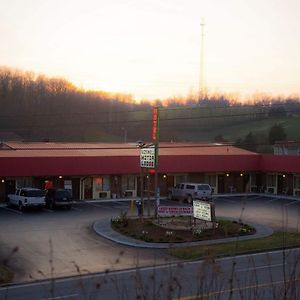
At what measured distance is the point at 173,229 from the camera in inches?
1065

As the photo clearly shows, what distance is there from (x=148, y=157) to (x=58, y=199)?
8.85 meters

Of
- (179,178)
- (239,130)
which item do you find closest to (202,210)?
(179,178)

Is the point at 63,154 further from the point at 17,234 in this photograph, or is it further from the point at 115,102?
the point at 115,102

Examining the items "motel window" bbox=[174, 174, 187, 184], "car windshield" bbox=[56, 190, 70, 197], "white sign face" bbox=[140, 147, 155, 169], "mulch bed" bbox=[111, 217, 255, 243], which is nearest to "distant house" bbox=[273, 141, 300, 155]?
"motel window" bbox=[174, 174, 187, 184]

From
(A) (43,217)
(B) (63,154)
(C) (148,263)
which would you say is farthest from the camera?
(B) (63,154)

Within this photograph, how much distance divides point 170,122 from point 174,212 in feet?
259

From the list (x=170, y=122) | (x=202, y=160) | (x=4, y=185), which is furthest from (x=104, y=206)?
(x=170, y=122)

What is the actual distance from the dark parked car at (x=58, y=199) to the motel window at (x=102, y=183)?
22.7ft

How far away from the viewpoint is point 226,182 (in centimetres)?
5019

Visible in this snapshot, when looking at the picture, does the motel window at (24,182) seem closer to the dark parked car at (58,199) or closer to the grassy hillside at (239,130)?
the dark parked car at (58,199)

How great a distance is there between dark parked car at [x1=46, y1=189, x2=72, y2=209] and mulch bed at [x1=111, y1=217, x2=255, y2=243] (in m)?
8.32

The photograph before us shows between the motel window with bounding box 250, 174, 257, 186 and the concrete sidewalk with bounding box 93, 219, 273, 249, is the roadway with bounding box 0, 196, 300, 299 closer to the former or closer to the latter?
the concrete sidewalk with bounding box 93, 219, 273, 249

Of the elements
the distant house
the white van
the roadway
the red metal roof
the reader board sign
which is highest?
the distant house

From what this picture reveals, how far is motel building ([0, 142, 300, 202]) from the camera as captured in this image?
40.7 meters
